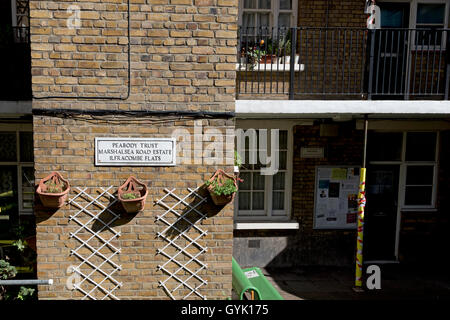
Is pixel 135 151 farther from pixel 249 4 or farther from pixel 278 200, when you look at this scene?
pixel 249 4

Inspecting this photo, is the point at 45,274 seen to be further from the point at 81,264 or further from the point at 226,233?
the point at 226,233

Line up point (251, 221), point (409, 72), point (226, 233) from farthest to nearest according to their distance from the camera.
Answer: point (251, 221), point (409, 72), point (226, 233)

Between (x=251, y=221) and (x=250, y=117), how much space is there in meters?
2.20

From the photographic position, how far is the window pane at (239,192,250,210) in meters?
7.60

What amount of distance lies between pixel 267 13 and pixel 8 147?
5.76 meters

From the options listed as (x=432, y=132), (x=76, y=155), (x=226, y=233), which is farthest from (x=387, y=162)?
(x=76, y=155)

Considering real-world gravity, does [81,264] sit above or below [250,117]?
below

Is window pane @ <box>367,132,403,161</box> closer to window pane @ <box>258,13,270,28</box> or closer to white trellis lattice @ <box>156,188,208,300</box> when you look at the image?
window pane @ <box>258,13,270,28</box>

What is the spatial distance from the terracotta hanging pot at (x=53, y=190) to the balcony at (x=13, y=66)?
2552 millimetres

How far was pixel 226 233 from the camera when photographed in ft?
14.6

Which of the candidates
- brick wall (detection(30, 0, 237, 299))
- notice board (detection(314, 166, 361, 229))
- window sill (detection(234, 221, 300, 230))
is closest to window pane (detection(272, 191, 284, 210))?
window sill (detection(234, 221, 300, 230))

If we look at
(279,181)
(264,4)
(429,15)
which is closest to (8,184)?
(279,181)

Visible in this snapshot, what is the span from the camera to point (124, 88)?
13.9 feet

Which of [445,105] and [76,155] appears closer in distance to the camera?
[76,155]
